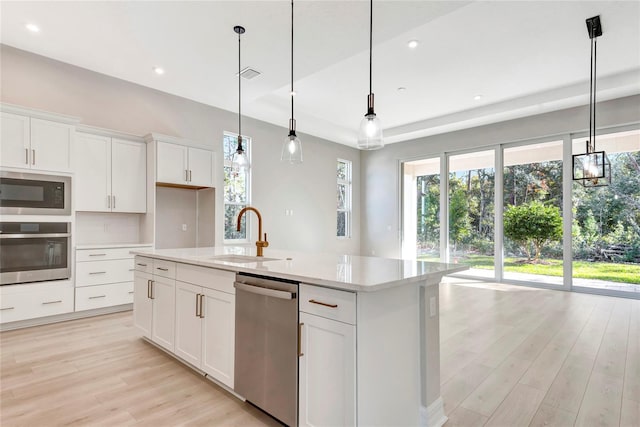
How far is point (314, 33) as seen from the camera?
321 centimetres

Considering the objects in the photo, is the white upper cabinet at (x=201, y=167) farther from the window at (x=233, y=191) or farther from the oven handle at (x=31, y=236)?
the oven handle at (x=31, y=236)

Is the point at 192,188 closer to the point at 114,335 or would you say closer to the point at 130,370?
the point at 114,335

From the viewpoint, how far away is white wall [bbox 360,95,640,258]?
5.16m

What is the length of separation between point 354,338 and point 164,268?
6.35 feet

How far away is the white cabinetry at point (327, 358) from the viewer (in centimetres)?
142

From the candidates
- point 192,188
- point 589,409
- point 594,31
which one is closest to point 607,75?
point 594,31

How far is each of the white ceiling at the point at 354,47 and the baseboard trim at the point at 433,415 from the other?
9.88 ft

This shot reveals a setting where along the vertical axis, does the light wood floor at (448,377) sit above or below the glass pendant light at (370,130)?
below

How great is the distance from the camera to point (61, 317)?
12.1 feet

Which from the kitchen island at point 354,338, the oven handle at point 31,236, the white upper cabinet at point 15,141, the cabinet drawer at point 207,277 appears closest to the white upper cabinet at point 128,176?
the oven handle at point 31,236

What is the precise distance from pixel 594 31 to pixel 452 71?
151 cm

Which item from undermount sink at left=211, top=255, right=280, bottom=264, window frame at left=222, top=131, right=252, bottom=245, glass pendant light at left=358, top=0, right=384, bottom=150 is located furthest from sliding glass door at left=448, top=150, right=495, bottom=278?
undermount sink at left=211, top=255, right=280, bottom=264

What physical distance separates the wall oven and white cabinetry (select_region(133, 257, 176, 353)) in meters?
1.23

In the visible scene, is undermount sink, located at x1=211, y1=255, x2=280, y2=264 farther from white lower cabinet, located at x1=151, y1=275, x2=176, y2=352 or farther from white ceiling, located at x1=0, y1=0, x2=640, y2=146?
white ceiling, located at x1=0, y1=0, x2=640, y2=146
